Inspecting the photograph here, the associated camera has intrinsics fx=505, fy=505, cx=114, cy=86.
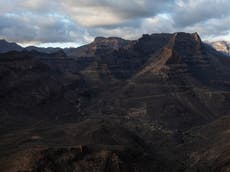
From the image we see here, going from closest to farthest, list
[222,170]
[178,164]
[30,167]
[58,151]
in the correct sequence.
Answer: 1. [30,167]
2. [58,151]
3. [222,170]
4. [178,164]

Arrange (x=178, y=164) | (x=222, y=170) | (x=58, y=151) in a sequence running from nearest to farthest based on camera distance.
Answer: (x=58, y=151)
(x=222, y=170)
(x=178, y=164)

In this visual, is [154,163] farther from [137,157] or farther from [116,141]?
[116,141]

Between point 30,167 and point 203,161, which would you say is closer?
point 30,167

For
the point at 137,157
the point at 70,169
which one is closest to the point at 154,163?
A: the point at 137,157

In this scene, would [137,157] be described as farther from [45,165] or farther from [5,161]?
[5,161]

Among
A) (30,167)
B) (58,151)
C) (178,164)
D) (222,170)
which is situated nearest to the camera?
(30,167)

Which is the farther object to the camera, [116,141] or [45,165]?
[116,141]

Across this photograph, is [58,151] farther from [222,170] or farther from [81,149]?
[222,170]

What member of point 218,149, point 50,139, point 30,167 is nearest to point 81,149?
point 30,167
